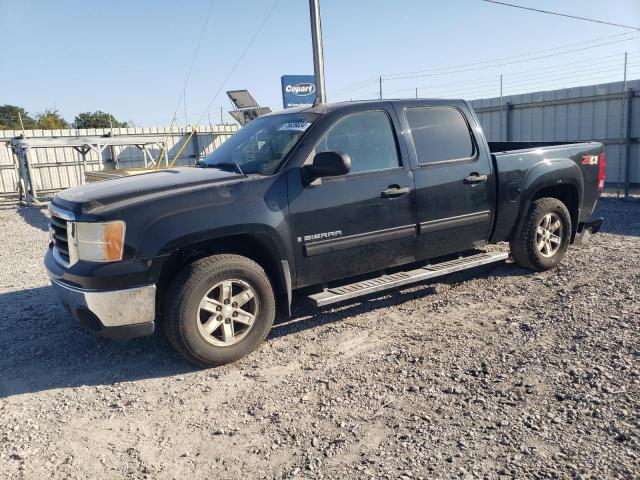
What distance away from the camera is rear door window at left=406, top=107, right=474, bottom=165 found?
5.09 m

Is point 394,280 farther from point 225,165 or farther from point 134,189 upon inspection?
point 134,189

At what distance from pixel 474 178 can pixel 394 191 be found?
104 cm

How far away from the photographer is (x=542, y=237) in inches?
241

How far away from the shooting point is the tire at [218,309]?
3.86 m


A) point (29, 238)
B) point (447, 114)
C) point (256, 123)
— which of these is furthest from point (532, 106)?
point (29, 238)

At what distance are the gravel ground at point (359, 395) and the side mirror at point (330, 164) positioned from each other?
4.57 ft

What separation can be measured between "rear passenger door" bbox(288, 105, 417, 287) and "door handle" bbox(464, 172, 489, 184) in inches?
29.5

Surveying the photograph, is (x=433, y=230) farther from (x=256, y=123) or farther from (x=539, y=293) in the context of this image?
(x=256, y=123)

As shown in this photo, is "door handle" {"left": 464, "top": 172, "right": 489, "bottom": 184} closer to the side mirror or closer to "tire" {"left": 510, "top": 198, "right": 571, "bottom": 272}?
"tire" {"left": 510, "top": 198, "right": 571, "bottom": 272}

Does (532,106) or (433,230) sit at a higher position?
(532,106)

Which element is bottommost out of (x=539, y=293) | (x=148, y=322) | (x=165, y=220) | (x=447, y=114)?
(x=539, y=293)

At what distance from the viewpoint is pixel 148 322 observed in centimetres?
386

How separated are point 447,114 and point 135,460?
417 cm

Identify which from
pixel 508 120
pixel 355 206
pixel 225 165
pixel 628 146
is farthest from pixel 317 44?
pixel 355 206
